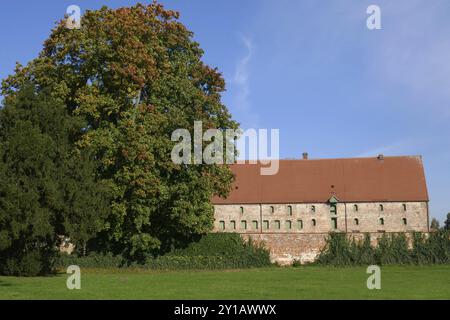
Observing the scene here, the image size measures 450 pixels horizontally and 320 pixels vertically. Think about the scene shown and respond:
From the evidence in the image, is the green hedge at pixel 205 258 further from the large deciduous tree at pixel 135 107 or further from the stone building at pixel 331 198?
the stone building at pixel 331 198

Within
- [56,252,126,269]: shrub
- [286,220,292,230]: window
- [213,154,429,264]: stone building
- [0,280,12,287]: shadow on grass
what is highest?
[213,154,429,264]: stone building

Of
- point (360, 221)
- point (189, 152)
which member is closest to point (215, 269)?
point (189, 152)

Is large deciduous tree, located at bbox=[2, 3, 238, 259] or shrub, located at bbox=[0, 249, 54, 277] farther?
large deciduous tree, located at bbox=[2, 3, 238, 259]

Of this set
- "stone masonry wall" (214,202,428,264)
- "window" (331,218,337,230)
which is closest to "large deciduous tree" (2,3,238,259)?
"stone masonry wall" (214,202,428,264)

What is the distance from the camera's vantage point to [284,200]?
6069 cm

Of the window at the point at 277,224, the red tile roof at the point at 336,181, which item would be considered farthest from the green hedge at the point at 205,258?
the red tile roof at the point at 336,181

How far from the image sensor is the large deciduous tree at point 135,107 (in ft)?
98.8

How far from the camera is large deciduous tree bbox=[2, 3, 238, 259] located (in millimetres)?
30125

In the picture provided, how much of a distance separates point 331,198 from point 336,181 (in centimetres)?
235

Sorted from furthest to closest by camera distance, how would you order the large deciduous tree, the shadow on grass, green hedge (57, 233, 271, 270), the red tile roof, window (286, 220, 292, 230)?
window (286, 220, 292, 230)
the red tile roof
green hedge (57, 233, 271, 270)
the large deciduous tree
the shadow on grass

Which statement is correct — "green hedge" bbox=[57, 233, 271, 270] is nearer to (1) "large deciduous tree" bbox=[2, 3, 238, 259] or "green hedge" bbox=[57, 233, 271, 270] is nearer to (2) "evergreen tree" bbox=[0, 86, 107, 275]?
(1) "large deciduous tree" bbox=[2, 3, 238, 259]

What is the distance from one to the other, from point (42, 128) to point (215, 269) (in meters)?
15.9

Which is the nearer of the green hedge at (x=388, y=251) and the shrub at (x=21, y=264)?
the shrub at (x=21, y=264)

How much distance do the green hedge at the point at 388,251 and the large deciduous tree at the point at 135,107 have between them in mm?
10131
